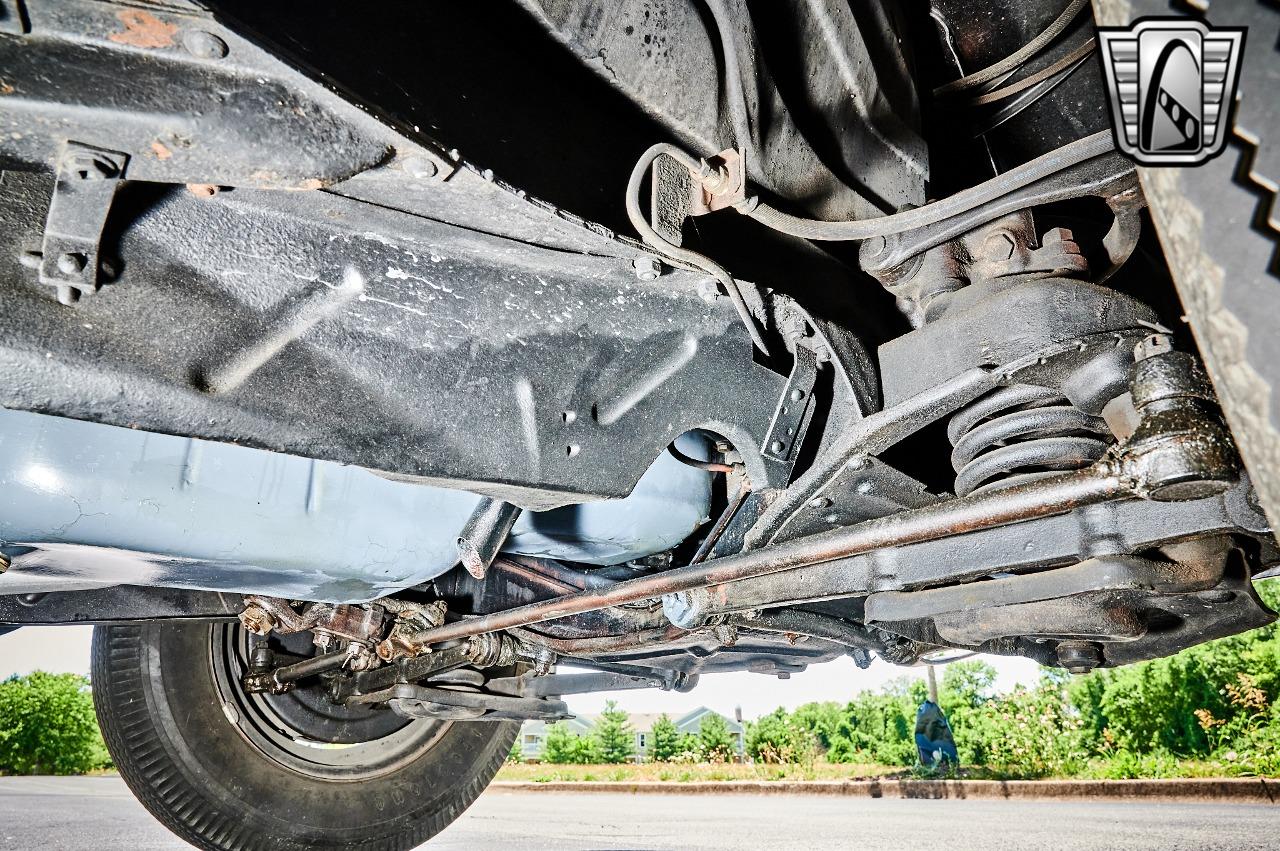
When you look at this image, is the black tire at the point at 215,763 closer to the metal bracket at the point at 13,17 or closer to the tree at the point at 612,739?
the metal bracket at the point at 13,17

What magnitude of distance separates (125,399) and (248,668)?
5.54ft

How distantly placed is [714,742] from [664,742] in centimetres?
111

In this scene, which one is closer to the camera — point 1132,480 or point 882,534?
point 1132,480

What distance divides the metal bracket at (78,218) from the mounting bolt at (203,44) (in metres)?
0.15

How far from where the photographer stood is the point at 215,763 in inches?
85.2

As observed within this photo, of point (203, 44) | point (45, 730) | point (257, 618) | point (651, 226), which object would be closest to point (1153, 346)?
point (651, 226)

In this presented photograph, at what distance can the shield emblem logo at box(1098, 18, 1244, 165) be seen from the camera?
516 mm

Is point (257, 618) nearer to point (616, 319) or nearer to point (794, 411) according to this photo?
point (616, 319)

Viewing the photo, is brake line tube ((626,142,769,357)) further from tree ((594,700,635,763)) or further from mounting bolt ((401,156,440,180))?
tree ((594,700,635,763))

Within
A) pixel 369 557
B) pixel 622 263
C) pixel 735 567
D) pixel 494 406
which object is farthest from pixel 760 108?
pixel 369 557

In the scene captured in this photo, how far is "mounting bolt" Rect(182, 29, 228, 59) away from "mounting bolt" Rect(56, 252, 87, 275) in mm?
331

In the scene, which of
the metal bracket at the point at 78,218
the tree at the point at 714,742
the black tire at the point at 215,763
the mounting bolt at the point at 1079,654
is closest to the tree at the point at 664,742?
the tree at the point at 714,742

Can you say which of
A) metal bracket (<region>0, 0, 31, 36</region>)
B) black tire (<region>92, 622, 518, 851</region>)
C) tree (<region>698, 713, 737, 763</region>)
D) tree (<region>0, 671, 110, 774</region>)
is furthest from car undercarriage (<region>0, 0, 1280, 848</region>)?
tree (<region>0, 671, 110, 774</region>)

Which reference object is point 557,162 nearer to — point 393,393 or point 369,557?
point 393,393
